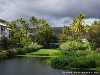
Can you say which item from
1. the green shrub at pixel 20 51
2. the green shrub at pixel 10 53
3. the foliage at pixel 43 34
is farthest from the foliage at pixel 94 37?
the foliage at pixel 43 34

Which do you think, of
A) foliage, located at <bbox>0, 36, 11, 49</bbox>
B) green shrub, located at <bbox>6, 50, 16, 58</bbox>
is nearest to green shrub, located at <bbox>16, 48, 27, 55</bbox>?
green shrub, located at <bbox>6, 50, 16, 58</bbox>

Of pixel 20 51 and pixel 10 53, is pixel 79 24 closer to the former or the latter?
pixel 20 51

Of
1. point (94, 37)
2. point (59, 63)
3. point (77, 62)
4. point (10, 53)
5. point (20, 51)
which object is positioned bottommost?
point (59, 63)

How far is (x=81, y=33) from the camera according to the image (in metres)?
Answer: 140

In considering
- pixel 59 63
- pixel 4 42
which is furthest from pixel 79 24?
pixel 59 63

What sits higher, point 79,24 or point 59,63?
point 79,24

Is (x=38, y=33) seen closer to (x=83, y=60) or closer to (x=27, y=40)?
(x=27, y=40)

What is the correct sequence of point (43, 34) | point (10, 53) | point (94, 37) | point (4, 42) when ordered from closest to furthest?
point (10, 53)
point (4, 42)
point (94, 37)
point (43, 34)

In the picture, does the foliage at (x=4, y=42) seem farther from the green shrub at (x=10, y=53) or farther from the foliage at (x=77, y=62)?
the foliage at (x=77, y=62)

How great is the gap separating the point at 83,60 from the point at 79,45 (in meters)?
43.8

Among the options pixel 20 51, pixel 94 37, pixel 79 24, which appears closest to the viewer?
pixel 20 51

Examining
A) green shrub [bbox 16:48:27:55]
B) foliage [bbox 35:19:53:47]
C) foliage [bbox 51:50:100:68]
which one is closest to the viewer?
foliage [bbox 51:50:100:68]

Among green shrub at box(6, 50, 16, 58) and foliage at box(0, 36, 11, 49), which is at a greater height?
foliage at box(0, 36, 11, 49)

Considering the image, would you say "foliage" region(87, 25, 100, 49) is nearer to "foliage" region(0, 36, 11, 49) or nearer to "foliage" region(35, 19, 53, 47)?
"foliage" region(0, 36, 11, 49)
